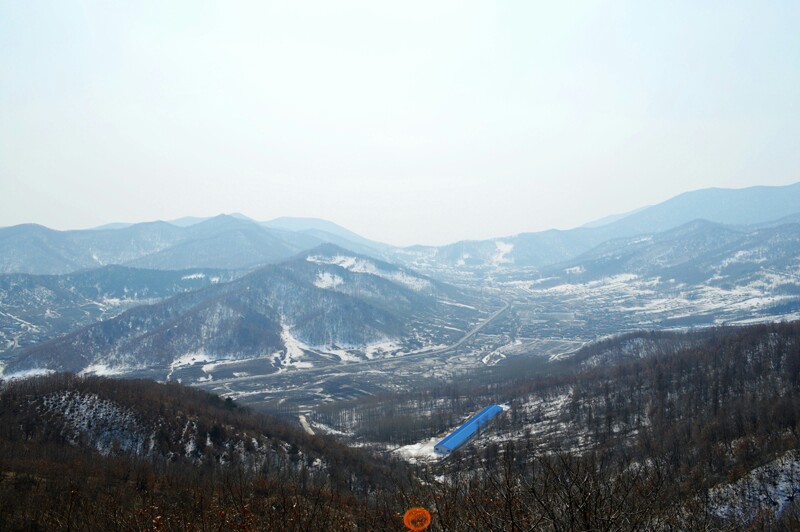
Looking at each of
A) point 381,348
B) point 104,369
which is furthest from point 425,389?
point 104,369

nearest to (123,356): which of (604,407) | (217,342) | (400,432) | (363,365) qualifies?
(217,342)

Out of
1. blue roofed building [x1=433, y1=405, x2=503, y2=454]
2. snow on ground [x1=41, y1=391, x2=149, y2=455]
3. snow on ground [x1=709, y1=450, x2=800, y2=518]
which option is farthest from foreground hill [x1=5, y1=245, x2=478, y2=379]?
snow on ground [x1=709, y1=450, x2=800, y2=518]

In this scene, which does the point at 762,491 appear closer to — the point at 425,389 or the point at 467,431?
the point at 467,431

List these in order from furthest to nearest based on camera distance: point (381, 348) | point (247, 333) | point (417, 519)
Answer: point (381, 348) → point (247, 333) → point (417, 519)

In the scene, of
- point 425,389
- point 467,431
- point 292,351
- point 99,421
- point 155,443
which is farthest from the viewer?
point 292,351

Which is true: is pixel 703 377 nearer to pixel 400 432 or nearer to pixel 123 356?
pixel 400 432

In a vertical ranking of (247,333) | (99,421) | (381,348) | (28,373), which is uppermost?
(99,421)

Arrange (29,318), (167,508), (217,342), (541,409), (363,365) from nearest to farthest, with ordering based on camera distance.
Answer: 1. (167,508)
2. (541,409)
3. (363,365)
4. (217,342)
5. (29,318)
